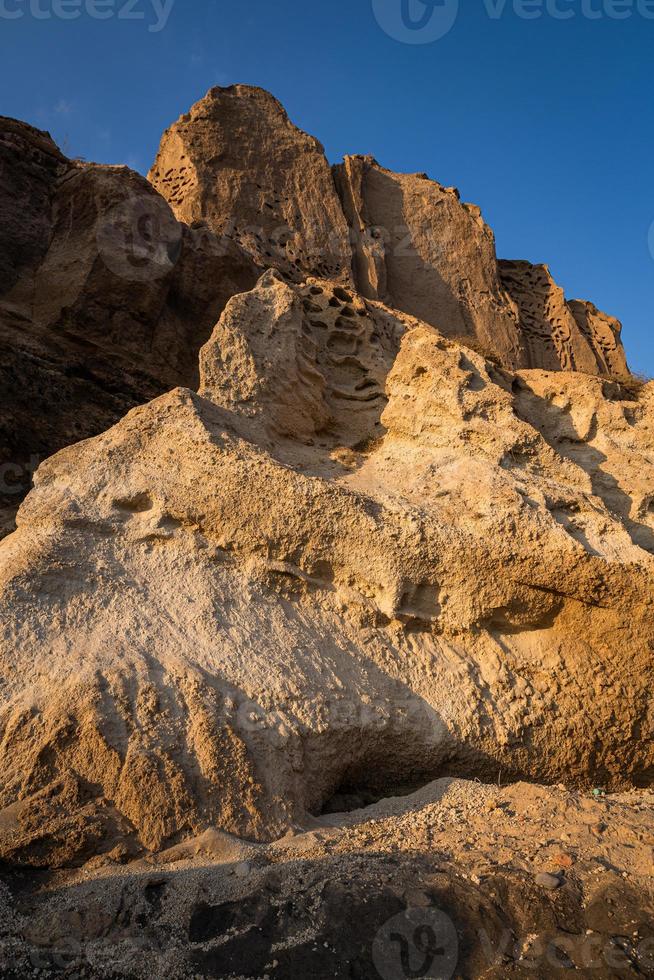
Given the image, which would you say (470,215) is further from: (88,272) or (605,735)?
(605,735)

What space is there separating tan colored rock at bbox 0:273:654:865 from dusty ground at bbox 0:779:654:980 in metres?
0.29

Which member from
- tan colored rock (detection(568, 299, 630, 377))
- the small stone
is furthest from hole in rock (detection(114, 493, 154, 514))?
tan colored rock (detection(568, 299, 630, 377))

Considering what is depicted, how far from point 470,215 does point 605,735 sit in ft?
40.4

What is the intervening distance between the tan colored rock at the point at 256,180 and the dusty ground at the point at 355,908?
374 inches

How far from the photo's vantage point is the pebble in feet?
9.14

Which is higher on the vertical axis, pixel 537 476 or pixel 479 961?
pixel 537 476

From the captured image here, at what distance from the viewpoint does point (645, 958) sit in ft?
8.02

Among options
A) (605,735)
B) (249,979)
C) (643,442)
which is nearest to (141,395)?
(643,442)

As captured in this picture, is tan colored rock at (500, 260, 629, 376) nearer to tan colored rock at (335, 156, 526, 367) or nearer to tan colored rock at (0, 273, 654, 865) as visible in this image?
tan colored rock at (335, 156, 526, 367)

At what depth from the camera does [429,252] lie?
44.9 ft

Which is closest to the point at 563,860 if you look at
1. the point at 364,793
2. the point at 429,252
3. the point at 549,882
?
the point at 549,882

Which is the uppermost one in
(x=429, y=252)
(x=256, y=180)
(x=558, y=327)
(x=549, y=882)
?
(x=429, y=252)

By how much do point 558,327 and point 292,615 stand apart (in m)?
12.0

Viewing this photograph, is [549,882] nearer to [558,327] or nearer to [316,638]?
[316,638]
